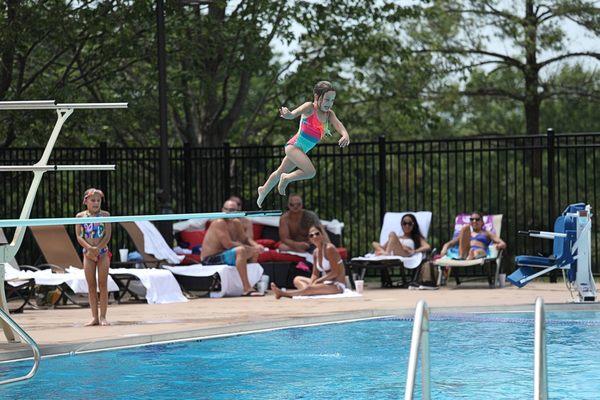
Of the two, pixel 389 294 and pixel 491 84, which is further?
pixel 491 84

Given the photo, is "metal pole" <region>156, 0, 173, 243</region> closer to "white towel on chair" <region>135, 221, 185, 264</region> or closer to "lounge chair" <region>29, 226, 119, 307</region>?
"white towel on chair" <region>135, 221, 185, 264</region>

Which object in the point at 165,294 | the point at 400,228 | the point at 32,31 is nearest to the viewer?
the point at 165,294

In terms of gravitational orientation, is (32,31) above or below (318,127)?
above

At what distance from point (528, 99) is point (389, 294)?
36.4 ft

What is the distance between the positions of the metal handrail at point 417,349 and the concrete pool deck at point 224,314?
17.1 feet

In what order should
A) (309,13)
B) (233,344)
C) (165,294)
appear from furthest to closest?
(309,13) < (165,294) < (233,344)

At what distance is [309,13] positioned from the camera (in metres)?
23.0

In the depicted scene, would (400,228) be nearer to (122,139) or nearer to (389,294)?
(389,294)

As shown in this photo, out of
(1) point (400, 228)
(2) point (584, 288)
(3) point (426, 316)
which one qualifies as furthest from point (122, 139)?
(3) point (426, 316)

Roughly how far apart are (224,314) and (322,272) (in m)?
2.81

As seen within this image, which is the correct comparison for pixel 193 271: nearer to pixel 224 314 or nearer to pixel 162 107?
pixel 162 107

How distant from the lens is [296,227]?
17312 mm

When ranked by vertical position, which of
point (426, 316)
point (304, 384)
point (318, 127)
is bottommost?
point (304, 384)

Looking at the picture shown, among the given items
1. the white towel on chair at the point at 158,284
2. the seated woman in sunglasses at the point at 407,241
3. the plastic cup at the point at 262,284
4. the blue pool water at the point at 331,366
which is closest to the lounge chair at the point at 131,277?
the white towel on chair at the point at 158,284
